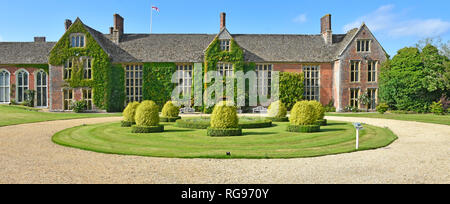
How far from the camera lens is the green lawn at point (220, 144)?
35.6 ft

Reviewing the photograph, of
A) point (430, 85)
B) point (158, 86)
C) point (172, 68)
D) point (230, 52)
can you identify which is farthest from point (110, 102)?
point (430, 85)

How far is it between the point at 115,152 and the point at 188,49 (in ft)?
95.6

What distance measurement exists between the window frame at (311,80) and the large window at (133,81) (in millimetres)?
22124

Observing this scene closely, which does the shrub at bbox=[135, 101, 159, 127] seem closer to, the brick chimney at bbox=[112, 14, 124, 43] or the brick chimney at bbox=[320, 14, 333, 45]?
the brick chimney at bbox=[112, 14, 124, 43]

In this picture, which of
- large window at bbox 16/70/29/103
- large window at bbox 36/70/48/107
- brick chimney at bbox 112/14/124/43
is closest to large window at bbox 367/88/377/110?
brick chimney at bbox 112/14/124/43

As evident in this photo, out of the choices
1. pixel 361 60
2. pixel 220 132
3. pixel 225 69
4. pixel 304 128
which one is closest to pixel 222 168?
pixel 220 132

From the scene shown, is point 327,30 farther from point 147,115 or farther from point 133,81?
point 147,115

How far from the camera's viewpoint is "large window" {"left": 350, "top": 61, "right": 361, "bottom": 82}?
122 feet

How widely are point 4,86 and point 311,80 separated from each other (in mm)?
42311

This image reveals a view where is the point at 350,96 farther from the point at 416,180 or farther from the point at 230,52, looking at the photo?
the point at 416,180

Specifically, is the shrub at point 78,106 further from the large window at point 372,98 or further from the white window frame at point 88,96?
the large window at point 372,98

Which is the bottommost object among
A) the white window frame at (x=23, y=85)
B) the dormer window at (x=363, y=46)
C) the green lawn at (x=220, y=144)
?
the green lawn at (x=220, y=144)

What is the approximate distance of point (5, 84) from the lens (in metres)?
39.3

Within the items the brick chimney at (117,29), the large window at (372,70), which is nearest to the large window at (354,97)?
the large window at (372,70)
